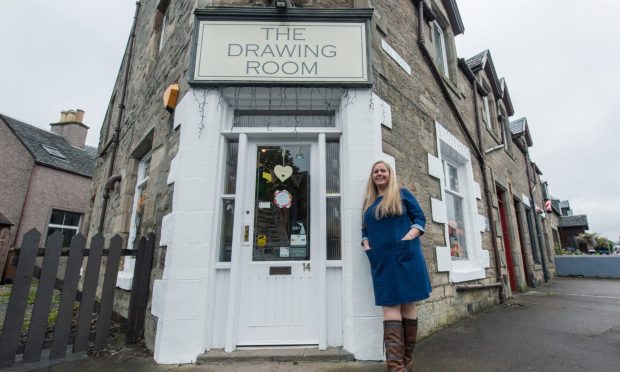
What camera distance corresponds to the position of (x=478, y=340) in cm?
334

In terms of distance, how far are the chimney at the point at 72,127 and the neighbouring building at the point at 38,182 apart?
4.51 feet

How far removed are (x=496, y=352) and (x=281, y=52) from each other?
4063 mm

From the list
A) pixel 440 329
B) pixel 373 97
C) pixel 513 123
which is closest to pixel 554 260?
pixel 513 123

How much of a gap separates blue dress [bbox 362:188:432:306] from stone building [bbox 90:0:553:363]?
0.42 metres

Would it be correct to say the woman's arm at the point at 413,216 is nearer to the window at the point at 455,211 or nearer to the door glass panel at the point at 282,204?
the door glass panel at the point at 282,204

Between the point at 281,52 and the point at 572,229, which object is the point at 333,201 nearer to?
the point at 281,52

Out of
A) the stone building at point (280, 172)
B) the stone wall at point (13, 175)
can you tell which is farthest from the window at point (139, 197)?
the stone wall at point (13, 175)

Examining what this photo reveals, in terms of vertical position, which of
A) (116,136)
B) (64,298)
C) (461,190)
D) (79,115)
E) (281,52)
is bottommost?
(64,298)

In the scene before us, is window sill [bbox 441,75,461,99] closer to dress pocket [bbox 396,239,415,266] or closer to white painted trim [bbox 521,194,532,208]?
dress pocket [bbox 396,239,415,266]

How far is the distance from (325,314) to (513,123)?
13.8m

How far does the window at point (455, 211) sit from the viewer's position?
511cm

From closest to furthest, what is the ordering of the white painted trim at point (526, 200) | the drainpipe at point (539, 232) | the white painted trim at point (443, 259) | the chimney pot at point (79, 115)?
the white painted trim at point (443, 259) < the white painted trim at point (526, 200) < the drainpipe at point (539, 232) < the chimney pot at point (79, 115)

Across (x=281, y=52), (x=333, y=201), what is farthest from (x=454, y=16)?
(x=333, y=201)

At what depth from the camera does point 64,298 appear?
284 cm
